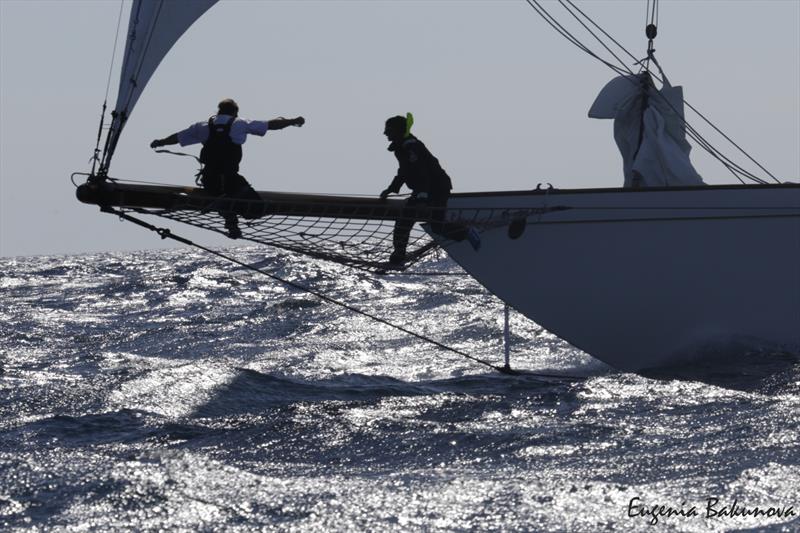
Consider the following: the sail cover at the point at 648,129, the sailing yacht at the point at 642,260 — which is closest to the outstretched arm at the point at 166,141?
the sailing yacht at the point at 642,260

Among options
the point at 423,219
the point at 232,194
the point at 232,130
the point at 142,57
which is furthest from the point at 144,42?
the point at 423,219

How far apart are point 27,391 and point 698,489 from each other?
653cm

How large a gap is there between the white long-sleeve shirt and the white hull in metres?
2.53

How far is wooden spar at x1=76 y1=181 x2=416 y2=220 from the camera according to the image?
34.0 ft

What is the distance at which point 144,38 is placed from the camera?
9.94 metres

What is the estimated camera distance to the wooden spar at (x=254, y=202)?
10.4 meters

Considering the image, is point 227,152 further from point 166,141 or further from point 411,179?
point 411,179

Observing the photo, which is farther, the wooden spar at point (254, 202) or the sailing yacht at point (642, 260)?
the sailing yacht at point (642, 260)

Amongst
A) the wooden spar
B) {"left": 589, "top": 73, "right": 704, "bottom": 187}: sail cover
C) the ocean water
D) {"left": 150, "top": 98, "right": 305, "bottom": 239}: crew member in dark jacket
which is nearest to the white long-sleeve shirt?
{"left": 150, "top": 98, "right": 305, "bottom": 239}: crew member in dark jacket

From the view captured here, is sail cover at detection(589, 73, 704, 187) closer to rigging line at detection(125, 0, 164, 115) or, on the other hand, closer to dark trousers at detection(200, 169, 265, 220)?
dark trousers at detection(200, 169, 265, 220)

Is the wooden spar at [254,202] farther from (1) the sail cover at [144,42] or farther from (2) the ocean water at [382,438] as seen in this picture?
(2) the ocean water at [382,438]

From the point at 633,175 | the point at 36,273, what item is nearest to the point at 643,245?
the point at 633,175

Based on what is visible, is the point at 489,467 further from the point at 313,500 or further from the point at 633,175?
the point at 633,175

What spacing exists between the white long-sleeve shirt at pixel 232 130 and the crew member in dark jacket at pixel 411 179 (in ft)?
5.21
